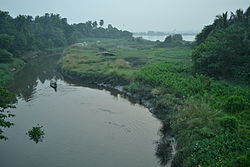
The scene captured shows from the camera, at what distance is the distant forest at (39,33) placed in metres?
56.5

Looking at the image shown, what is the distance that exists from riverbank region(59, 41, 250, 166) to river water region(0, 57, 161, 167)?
174cm

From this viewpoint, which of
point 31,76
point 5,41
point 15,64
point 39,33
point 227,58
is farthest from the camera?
point 39,33

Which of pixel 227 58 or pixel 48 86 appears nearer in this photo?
pixel 227 58

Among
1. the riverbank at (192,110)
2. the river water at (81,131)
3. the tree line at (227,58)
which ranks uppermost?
the tree line at (227,58)

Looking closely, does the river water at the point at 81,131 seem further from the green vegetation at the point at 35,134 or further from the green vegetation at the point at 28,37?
the green vegetation at the point at 28,37

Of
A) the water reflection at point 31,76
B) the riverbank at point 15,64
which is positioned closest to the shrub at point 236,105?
the water reflection at point 31,76

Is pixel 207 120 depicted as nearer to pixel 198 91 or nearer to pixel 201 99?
pixel 201 99

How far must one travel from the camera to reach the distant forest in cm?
5650

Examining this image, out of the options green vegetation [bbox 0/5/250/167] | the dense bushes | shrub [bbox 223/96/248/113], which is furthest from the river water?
shrub [bbox 223/96/248/113]

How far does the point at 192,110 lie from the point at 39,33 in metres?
80.8

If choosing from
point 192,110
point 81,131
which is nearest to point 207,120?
point 192,110

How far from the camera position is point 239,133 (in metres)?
17.1

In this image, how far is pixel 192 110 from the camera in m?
21.8

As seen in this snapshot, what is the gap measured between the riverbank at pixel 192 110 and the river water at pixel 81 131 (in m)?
1.74
